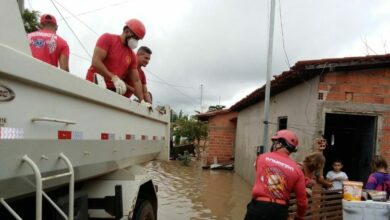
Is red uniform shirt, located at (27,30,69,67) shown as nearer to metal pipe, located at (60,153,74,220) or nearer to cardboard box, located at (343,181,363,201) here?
metal pipe, located at (60,153,74,220)

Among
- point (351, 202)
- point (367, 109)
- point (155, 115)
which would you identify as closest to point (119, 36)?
point (155, 115)

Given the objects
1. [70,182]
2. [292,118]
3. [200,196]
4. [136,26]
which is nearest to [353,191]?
[136,26]

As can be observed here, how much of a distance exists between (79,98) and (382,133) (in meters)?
6.87

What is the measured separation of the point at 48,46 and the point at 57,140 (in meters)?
1.61

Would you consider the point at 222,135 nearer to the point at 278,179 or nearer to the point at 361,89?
the point at 361,89

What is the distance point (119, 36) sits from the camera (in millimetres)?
4414

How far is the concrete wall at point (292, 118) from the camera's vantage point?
8547 mm

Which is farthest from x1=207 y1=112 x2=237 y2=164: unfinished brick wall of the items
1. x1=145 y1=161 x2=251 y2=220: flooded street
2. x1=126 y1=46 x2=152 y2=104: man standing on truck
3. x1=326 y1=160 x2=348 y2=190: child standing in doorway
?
x1=126 y1=46 x2=152 y2=104: man standing on truck

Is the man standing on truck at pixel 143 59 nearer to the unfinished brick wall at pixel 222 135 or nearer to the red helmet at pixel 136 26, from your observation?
the red helmet at pixel 136 26

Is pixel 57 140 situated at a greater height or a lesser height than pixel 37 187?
greater

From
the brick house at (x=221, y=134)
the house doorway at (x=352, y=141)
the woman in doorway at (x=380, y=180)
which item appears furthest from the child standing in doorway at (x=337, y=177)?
the brick house at (x=221, y=134)

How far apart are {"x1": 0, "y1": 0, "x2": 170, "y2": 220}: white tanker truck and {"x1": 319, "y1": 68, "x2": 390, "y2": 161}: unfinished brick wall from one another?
16.6ft

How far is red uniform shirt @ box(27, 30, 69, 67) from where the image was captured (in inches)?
154

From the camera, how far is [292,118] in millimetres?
9992
